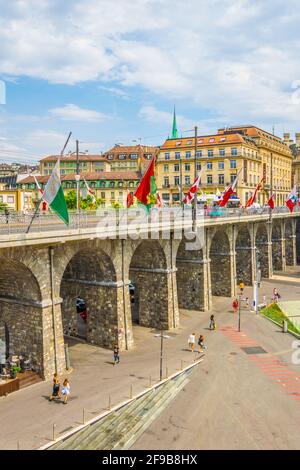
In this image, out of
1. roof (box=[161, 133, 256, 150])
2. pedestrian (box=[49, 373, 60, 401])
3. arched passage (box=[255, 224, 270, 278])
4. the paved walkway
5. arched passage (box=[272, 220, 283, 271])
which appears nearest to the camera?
the paved walkway

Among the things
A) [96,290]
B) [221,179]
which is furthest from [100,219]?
[221,179]

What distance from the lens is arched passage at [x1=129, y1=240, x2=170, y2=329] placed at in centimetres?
3669

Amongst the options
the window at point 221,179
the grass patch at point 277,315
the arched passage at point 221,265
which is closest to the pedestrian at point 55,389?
the grass patch at point 277,315

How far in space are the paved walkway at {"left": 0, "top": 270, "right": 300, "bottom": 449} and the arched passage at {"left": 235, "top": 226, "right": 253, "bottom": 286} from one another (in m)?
22.5

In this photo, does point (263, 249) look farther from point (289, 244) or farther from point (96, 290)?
point (96, 290)

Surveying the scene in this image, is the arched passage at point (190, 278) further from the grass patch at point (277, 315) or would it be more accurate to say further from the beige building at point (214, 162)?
the beige building at point (214, 162)

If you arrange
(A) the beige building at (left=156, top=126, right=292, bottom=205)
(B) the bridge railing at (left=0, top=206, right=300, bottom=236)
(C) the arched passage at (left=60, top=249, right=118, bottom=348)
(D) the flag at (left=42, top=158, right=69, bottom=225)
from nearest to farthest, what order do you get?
(D) the flag at (left=42, top=158, right=69, bottom=225) → (B) the bridge railing at (left=0, top=206, right=300, bottom=236) → (C) the arched passage at (left=60, top=249, right=118, bottom=348) → (A) the beige building at (left=156, top=126, right=292, bottom=205)

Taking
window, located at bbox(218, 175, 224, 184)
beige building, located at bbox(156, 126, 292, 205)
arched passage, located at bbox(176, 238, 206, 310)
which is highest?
beige building, located at bbox(156, 126, 292, 205)

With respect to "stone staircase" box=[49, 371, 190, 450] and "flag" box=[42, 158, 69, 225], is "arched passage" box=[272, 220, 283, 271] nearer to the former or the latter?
"stone staircase" box=[49, 371, 190, 450]

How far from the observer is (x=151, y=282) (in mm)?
37438

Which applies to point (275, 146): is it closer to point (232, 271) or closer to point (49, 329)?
point (232, 271)

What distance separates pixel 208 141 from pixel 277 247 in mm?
24802

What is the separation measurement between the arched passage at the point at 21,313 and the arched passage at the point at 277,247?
167ft

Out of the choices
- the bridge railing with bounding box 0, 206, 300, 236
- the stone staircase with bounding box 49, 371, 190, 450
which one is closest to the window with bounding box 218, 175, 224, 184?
the bridge railing with bounding box 0, 206, 300, 236
